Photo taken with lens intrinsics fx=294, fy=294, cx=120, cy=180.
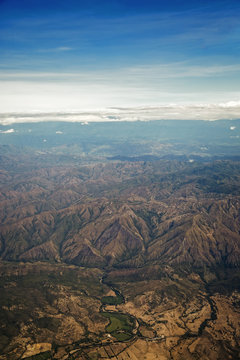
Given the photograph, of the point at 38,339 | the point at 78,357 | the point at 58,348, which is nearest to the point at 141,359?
the point at 78,357

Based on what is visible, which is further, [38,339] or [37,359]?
[38,339]

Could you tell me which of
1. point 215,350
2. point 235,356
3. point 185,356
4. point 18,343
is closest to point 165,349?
point 185,356

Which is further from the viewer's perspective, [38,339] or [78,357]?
[38,339]

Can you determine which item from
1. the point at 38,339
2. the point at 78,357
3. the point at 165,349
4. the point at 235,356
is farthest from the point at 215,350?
the point at 38,339

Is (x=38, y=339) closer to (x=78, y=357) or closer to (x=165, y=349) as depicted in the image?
(x=78, y=357)

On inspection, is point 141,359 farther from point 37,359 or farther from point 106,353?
point 37,359

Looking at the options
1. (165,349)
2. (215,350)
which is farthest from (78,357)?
(215,350)

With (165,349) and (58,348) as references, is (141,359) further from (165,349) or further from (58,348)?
(58,348)
